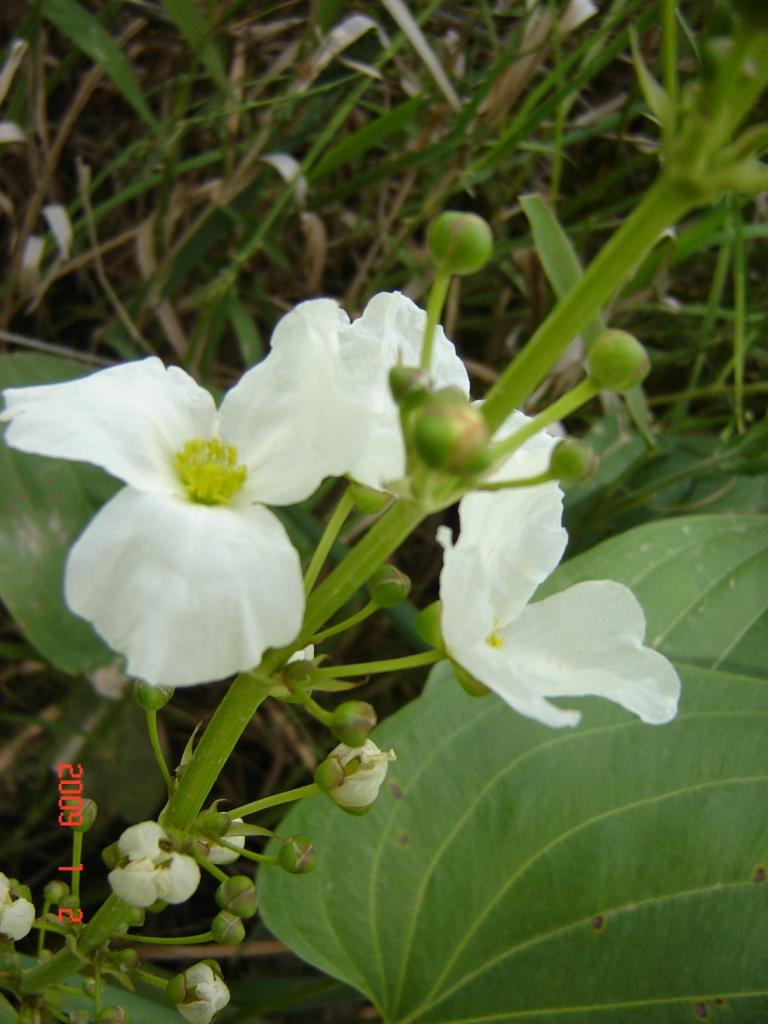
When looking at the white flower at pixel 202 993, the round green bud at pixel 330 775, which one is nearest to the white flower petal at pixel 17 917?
the white flower at pixel 202 993

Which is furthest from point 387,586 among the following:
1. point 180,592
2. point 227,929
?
point 227,929

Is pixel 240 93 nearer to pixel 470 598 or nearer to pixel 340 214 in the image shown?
pixel 340 214

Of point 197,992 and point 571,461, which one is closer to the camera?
point 571,461

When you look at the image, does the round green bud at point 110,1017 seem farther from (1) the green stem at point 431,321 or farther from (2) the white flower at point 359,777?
(1) the green stem at point 431,321

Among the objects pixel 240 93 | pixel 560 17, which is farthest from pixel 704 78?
pixel 240 93

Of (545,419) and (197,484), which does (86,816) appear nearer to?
(197,484)

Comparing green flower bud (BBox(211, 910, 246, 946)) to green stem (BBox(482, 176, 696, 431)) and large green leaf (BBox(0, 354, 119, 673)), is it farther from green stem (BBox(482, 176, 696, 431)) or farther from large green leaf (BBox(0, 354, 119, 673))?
large green leaf (BBox(0, 354, 119, 673))
